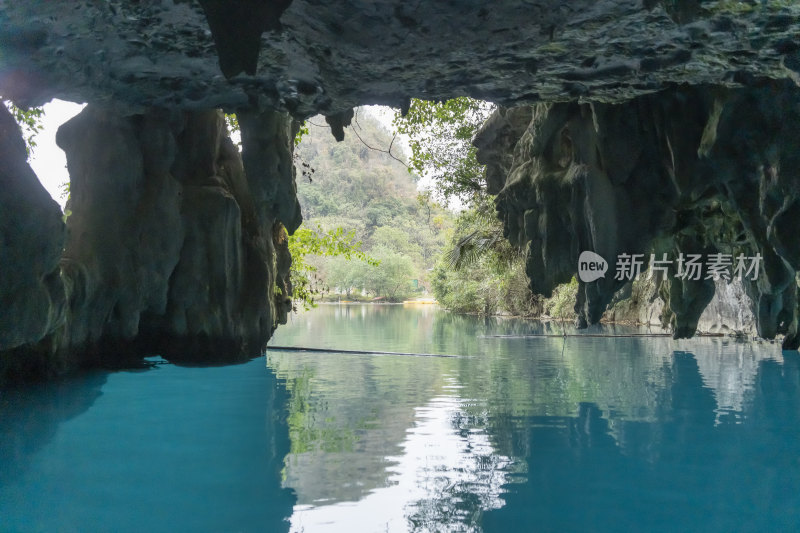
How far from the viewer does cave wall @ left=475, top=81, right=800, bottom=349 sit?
25.8 ft

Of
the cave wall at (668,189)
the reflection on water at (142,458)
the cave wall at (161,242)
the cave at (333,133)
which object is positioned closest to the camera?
the reflection on water at (142,458)

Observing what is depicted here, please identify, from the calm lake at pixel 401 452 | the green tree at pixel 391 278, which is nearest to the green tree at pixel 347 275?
the green tree at pixel 391 278

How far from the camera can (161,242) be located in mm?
9992

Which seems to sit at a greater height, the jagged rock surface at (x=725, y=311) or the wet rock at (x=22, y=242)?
the wet rock at (x=22, y=242)

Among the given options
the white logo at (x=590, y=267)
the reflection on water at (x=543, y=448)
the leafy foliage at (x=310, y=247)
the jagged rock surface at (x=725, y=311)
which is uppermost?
the leafy foliage at (x=310, y=247)

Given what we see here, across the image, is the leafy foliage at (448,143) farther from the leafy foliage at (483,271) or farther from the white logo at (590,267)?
the white logo at (590,267)

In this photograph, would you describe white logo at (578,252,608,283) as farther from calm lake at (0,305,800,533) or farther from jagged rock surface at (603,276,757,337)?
jagged rock surface at (603,276,757,337)

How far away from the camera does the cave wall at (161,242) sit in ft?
29.9

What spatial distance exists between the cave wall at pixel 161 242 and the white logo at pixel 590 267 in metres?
4.68

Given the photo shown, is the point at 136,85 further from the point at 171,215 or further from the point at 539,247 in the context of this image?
the point at 539,247

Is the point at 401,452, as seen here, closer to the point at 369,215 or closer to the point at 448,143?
the point at 448,143

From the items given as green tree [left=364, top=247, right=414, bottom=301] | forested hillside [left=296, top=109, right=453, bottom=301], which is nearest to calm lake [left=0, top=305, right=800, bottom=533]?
green tree [left=364, top=247, right=414, bottom=301]

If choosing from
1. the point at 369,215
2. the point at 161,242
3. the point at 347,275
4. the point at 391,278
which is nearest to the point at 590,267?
the point at 161,242

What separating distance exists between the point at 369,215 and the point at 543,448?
9420 centimetres
